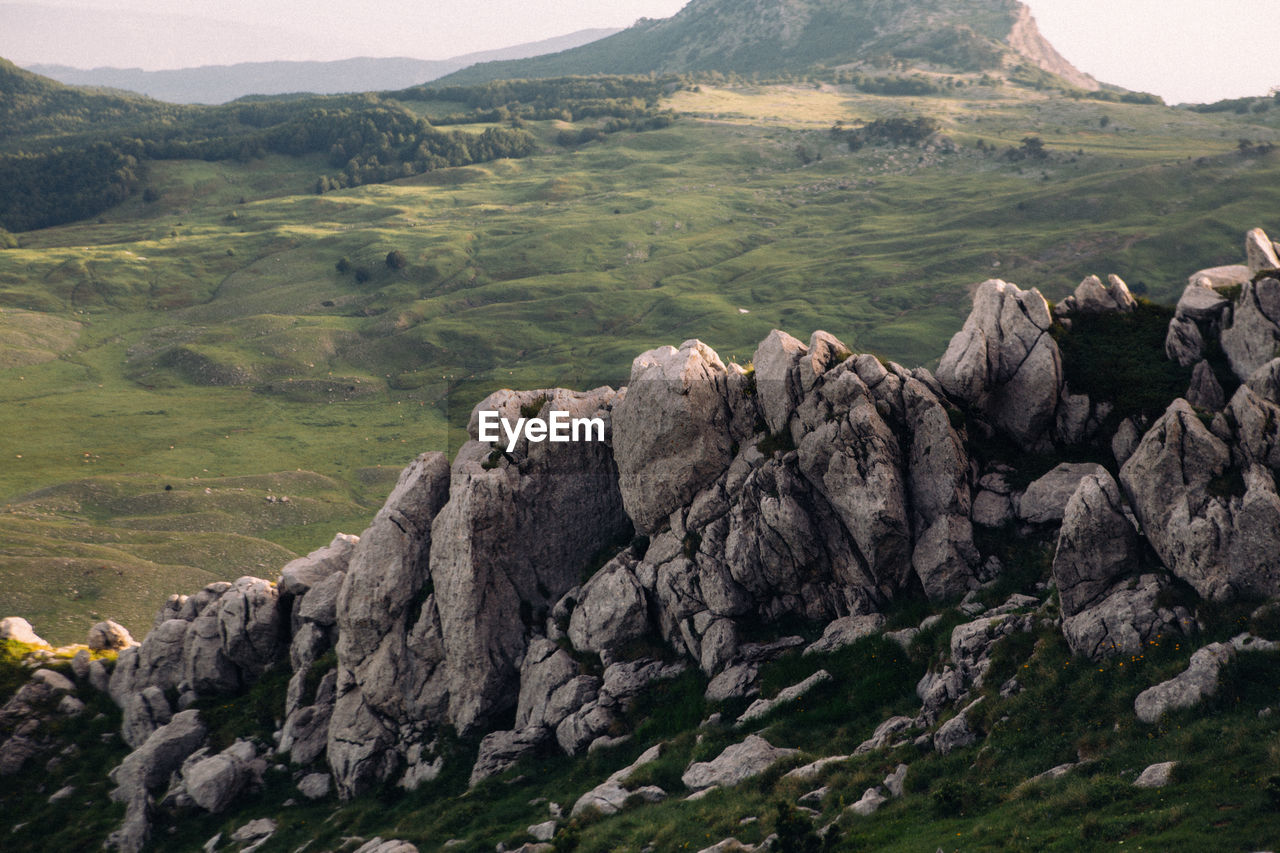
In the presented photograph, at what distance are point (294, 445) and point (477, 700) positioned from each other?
156 m

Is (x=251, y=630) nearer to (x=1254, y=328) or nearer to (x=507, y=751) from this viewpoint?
(x=507, y=751)

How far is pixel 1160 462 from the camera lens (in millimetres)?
34062

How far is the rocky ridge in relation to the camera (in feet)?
112

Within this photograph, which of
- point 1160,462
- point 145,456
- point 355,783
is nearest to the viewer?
point 1160,462

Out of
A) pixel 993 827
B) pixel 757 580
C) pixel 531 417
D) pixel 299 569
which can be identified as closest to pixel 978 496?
pixel 757 580

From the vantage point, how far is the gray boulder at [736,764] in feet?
119

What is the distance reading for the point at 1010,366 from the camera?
46.6 meters

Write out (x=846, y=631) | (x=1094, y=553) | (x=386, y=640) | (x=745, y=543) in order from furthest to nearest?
(x=386, y=640)
(x=745, y=543)
(x=846, y=631)
(x=1094, y=553)

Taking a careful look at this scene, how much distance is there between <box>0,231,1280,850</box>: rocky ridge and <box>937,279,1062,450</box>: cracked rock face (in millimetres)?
148

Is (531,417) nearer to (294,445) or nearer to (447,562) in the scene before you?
(447,562)

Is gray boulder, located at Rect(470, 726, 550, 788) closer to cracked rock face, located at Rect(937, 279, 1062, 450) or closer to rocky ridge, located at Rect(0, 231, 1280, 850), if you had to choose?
rocky ridge, located at Rect(0, 231, 1280, 850)

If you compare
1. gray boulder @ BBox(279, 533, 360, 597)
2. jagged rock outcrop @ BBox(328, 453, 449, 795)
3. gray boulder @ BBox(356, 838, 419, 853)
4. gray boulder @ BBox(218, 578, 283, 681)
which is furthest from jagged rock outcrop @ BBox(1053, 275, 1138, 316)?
gray boulder @ BBox(218, 578, 283, 681)

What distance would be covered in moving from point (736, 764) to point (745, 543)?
1197 centimetres

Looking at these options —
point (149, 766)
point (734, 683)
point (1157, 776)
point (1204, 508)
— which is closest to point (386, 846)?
point (734, 683)
